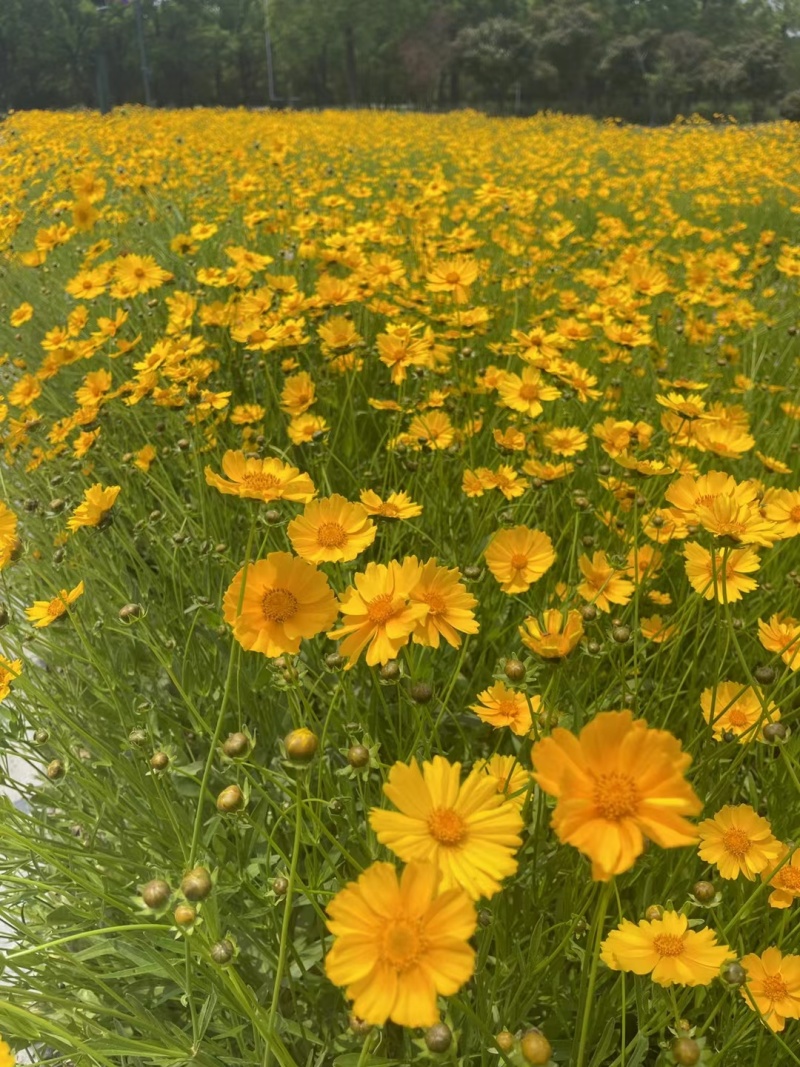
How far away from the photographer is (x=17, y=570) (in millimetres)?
1879

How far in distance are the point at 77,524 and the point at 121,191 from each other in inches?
168

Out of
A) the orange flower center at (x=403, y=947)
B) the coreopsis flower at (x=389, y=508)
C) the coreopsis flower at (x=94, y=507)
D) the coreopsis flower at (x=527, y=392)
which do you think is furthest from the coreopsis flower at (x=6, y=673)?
the coreopsis flower at (x=527, y=392)

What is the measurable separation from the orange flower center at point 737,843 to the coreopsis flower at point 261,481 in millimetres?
692

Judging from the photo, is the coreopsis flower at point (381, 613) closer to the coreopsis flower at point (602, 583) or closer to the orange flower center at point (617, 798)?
the orange flower center at point (617, 798)

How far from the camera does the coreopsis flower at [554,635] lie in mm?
870

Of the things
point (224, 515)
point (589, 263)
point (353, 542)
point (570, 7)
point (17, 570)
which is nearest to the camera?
point (353, 542)

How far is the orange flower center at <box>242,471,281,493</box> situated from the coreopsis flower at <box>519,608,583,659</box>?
0.41 meters

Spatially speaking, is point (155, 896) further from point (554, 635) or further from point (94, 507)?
point (94, 507)

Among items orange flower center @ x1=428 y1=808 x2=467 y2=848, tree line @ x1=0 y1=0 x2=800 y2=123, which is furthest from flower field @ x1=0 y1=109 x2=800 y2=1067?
tree line @ x1=0 y1=0 x2=800 y2=123

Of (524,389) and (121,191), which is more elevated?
(121,191)

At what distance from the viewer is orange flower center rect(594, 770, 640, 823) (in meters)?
0.50

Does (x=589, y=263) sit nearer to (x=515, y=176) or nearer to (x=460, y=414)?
(x=460, y=414)

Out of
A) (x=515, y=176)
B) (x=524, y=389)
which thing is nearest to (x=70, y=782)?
(x=524, y=389)

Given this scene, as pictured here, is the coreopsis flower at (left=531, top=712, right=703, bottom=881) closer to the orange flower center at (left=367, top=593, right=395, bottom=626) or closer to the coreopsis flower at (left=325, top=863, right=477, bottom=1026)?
the coreopsis flower at (left=325, top=863, right=477, bottom=1026)
